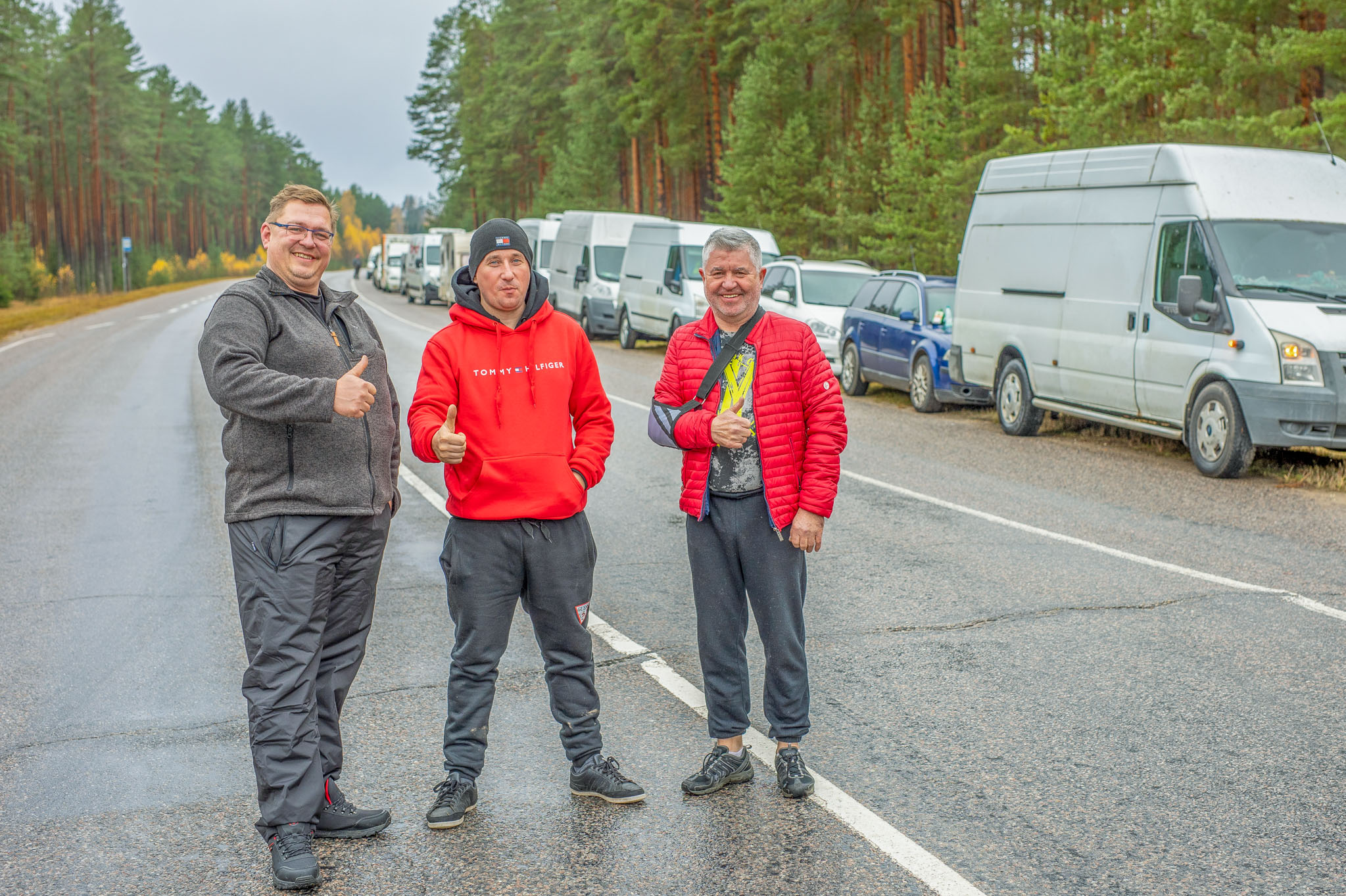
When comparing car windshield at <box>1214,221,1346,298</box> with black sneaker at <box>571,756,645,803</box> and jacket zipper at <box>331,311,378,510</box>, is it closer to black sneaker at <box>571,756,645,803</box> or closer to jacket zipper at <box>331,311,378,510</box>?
black sneaker at <box>571,756,645,803</box>

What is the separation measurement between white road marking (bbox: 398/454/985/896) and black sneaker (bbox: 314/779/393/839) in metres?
1.39

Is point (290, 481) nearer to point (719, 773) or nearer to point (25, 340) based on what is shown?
point (719, 773)

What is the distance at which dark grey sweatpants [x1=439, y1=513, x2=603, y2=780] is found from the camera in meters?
4.07

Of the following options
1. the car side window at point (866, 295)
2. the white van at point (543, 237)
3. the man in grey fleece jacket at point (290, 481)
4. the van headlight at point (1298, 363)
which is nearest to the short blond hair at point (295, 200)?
the man in grey fleece jacket at point (290, 481)

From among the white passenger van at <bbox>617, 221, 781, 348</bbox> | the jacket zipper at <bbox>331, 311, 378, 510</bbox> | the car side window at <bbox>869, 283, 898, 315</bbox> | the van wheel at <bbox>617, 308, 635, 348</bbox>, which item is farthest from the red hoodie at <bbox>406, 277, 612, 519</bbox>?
the van wheel at <bbox>617, 308, 635, 348</bbox>

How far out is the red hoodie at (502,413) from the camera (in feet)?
13.2

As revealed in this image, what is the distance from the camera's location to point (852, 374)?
18.4m

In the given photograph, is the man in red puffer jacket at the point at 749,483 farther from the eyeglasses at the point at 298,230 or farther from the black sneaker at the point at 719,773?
the eyeglasses at the point at 298,230

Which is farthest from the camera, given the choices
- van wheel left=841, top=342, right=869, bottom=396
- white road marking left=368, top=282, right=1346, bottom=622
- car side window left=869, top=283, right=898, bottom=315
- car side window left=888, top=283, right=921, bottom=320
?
van wheel left=841, top=342, right=869, bottom=396

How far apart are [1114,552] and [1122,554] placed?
0.06 m

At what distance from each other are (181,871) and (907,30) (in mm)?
32816

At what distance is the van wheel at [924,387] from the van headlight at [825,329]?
2.47 m

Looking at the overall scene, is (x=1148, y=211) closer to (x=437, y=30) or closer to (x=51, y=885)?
(x=51, y=885)

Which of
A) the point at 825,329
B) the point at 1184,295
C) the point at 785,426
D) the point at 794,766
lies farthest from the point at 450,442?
the point at 825,329
